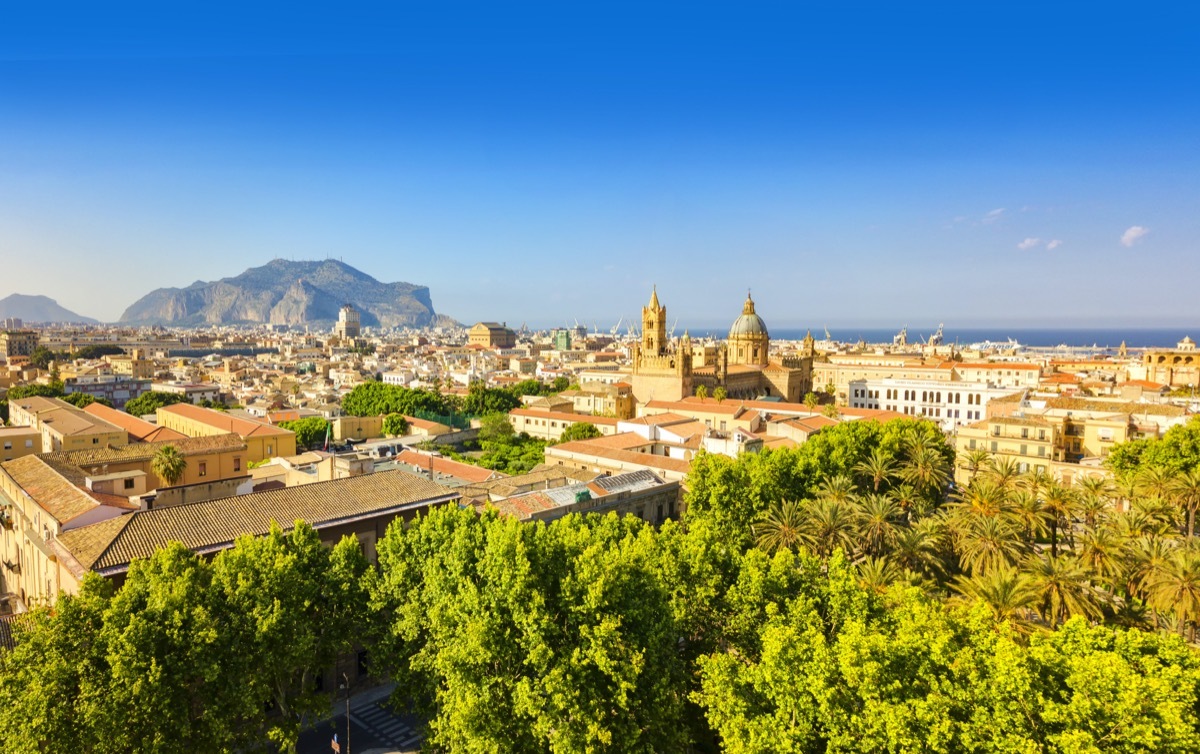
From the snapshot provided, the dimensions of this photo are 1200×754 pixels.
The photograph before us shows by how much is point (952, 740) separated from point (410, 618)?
14447 millimetres

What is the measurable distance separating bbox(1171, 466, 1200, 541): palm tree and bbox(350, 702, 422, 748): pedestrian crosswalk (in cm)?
3992

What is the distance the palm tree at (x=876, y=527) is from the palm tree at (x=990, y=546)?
3118 millimetres

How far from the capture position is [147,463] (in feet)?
150

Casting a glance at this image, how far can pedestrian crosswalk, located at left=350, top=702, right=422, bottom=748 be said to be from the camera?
23766 millimetres

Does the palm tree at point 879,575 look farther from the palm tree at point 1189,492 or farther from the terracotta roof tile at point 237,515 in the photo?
the palm tree at point 1189,492

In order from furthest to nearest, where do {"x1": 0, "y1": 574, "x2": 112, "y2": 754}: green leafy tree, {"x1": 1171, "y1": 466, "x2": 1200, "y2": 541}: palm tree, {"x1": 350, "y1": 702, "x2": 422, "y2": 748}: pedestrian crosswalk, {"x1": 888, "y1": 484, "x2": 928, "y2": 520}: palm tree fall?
{"x1": 888, "y1": 484, "x2": 928, "y2": 520}: palm tree
{"x1": 1171, "y1": 466, "x2": 1200, "y2": 541}: palm tree
{"x1": 350, "y1": 702, "x2": 422, "y2": 748}: pedestrian crosswalk
{"x1": 0, "y1": 574, "x2": 112, "y2": 754}: green leafy tree

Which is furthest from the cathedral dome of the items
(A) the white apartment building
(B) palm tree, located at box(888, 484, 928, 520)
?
(B) palm tree, located at box(888, 484, 928, 520)

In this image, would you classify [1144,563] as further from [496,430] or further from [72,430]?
[72,430]

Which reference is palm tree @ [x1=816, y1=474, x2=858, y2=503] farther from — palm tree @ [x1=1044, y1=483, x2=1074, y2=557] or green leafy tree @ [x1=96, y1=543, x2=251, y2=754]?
green leafy tree @ [x1=96, y1=543, x2=251, y2=754]

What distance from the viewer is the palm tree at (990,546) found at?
29750 millimetres

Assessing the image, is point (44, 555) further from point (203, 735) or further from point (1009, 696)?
point (1009, 696)

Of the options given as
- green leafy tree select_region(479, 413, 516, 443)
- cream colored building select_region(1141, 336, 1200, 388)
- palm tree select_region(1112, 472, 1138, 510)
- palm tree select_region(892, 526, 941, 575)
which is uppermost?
cream colored building select_region(1141, 336, 1200, 388)

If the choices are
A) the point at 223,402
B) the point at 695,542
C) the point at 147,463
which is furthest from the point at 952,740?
the point at 223,402

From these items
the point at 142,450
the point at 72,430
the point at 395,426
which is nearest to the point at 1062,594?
the point at 142,450
